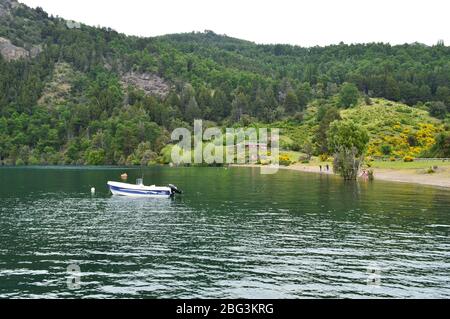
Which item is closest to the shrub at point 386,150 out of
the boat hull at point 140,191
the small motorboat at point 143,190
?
the small motorboat at point 143,190

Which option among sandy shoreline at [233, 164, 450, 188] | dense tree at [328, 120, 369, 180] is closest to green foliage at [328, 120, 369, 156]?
dense tree at [328, 120, 369, 180]

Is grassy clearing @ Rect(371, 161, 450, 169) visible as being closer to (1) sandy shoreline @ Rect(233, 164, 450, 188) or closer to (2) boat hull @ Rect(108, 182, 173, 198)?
(1) sandy shoreline @ Rect(233, 164, 450, 188)

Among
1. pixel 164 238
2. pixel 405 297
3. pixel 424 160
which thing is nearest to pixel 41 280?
pixel 164 238

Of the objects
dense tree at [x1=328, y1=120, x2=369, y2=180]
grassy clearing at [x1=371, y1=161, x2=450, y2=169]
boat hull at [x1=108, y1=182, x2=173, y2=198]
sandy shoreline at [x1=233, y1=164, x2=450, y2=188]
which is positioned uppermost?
dense tree at [x1=328, y1=120, x2=369, y2=180]

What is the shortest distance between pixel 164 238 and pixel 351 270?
1980 cm

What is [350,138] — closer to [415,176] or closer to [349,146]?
[349,146]

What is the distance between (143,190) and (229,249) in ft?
168

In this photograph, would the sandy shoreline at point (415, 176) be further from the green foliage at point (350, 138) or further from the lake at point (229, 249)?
the lake at point (229, 249)

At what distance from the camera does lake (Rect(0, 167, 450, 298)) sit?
31.3m

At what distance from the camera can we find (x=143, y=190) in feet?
301

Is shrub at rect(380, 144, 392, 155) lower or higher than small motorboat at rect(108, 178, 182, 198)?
higher

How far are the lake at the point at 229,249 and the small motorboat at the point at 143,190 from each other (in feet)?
34.0

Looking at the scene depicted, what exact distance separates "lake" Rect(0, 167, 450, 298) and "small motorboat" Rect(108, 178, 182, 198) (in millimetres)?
10360

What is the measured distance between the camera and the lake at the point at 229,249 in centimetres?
3134
